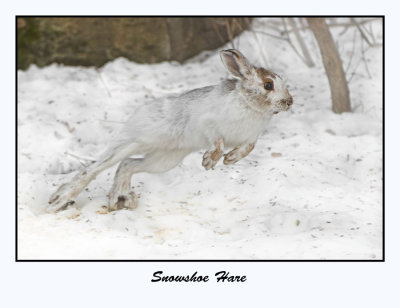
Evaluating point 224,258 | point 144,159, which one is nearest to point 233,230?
point 224,258

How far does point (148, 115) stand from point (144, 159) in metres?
0.40

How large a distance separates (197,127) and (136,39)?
3728mm

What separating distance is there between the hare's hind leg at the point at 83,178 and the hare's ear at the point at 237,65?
3.29 ft

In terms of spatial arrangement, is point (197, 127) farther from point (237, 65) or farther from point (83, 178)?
point (83, 178)

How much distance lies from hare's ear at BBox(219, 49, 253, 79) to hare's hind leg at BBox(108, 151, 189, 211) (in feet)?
2.98

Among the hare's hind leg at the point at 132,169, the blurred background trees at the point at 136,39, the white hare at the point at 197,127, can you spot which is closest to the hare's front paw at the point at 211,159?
the white hare at the point at 197,127

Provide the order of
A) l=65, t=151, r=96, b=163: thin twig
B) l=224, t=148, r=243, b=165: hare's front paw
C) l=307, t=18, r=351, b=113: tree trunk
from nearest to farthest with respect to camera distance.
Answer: l=224, t=148, r=243, b=165: hare's front paw < l=65, t=151, r=96, b=163: thin twig < l=307, t=18, r=351, b=113: tree trunk

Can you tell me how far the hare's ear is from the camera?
12.9 feet

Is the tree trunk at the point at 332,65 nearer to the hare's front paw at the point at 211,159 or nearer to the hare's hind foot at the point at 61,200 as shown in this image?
the hare's front paw at the point at 211,159

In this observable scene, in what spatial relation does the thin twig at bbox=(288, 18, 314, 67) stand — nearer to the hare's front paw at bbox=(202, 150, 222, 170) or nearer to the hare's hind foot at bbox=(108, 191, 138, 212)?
the hare's hind foot at bbox=(108, 191, 138, 212)

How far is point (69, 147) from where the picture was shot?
5914mm

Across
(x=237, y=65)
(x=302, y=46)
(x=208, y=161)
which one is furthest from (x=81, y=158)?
(x=302, y=46)

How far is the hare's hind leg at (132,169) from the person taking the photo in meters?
4.62

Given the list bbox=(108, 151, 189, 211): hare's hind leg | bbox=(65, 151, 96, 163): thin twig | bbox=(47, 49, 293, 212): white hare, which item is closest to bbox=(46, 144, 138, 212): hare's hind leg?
bbox=(47, 49, 293, 212): white hare
